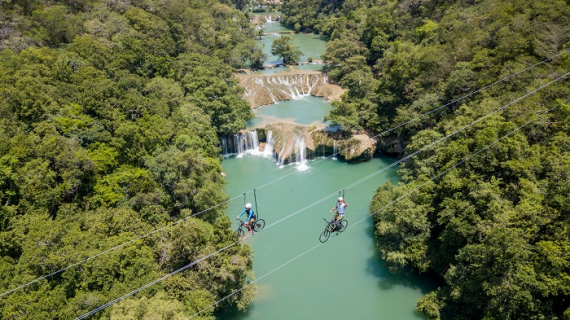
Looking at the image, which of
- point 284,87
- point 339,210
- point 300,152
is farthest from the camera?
point 284,87

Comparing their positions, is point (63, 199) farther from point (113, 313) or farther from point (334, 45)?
point (334, 45)

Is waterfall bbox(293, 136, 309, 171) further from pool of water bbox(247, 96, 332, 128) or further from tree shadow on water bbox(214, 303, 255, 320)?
tree shadow on water bbox(214, 303, 255, 320)

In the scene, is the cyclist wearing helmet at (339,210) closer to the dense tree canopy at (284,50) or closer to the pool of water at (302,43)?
the dense tree canopy at (284,50)

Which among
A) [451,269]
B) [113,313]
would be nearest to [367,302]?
[451,269]

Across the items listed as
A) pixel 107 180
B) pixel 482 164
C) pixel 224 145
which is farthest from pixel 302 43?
pixel 107 180

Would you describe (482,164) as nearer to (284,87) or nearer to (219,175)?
(219,175)

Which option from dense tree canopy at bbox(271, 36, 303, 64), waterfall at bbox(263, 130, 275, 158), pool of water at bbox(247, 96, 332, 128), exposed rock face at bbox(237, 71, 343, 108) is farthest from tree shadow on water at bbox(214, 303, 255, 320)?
dense tree canopy at bbox(271, 36, 303, 64)
